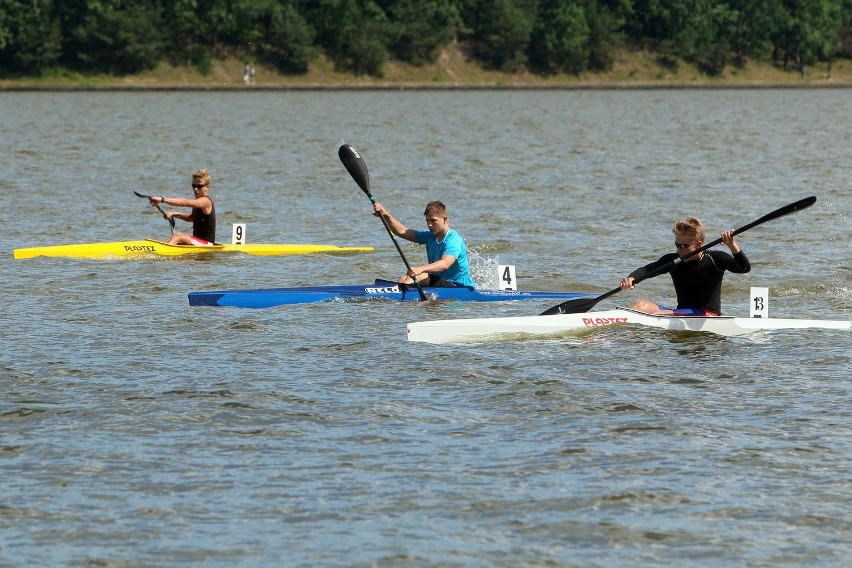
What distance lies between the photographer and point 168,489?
8859 mm

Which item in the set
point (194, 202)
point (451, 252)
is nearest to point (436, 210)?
point (451, 252)

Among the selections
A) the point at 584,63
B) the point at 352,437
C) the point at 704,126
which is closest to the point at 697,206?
Result: the point at 352,437

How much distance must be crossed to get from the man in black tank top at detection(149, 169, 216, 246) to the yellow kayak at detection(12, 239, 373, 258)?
0.38 ft

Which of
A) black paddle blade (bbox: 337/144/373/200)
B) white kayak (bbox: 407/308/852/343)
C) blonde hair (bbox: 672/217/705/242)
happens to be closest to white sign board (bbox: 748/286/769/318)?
white kayak (bbox: 407/308/852/343)

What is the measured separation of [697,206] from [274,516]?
22.0 m

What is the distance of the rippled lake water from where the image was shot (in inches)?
322

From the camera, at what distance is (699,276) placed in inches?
562

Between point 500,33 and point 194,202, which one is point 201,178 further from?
point 500,33

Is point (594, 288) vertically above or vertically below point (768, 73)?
below

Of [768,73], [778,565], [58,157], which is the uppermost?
[768,73]

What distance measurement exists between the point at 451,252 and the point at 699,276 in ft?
10.1

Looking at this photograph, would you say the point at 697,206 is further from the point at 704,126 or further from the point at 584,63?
the point at 584,63

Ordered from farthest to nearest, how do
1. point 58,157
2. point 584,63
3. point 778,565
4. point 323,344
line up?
point 584,63 → point 58,157 → point 323,344 → point 778,565

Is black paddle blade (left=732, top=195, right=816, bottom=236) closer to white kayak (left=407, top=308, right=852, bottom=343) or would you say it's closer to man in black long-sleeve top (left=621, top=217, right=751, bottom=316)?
man in black long-sleeve top (left=621, top=217, right=751, bottom=316)
